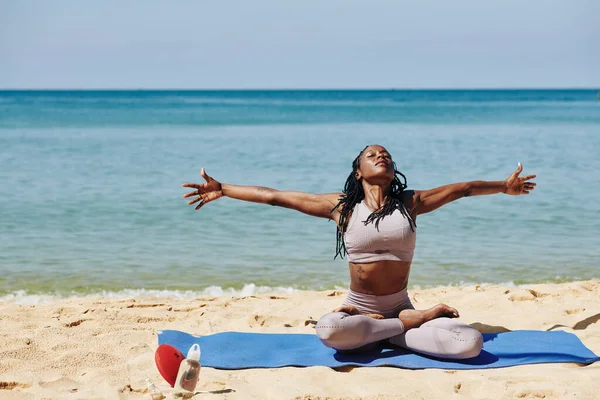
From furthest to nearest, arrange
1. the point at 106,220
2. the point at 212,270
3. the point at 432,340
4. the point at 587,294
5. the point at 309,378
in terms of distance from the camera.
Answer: the point at 106,220 < the point at 212,270 < the point at 587,294 < the point at 432,340 < the point at 309,378

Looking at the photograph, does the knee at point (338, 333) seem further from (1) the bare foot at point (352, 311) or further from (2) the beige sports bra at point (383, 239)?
(2) the beige sports bra at point (383, 239)

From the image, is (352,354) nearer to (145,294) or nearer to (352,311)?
(352,311)

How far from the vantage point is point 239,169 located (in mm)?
21172

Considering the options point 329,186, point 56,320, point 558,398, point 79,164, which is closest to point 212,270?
point 56,320

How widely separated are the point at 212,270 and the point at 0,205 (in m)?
6.70

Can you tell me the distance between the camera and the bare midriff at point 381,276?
5715mm

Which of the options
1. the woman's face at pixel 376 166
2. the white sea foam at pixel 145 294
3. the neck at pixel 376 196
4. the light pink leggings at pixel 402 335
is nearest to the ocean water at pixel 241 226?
the white sea foam at pixel 145 294

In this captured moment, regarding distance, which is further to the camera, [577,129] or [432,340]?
[577,129]

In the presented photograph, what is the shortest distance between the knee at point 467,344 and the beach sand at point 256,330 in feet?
0.57

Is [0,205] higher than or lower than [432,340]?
lower

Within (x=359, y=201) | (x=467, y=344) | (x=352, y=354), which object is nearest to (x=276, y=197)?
(x=359, y=201)

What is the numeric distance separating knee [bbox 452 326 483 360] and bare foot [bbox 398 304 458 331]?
31 centimetres

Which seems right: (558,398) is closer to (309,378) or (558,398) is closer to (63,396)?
(309,378)

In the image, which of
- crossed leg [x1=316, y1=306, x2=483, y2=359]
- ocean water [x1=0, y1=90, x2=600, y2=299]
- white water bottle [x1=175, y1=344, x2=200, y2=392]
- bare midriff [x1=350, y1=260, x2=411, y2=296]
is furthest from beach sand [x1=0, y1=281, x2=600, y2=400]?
ocean water [x1=0, y1=90, x2=600, y2=299]
